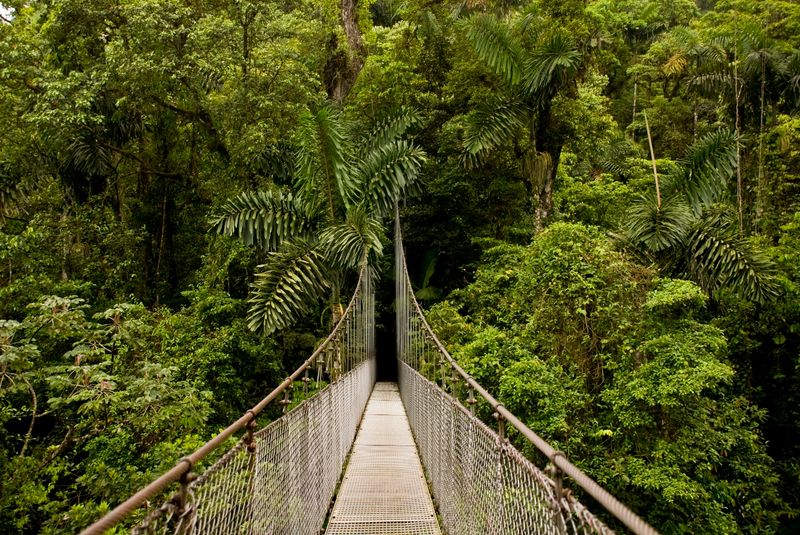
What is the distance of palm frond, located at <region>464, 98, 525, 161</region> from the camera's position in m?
7.61

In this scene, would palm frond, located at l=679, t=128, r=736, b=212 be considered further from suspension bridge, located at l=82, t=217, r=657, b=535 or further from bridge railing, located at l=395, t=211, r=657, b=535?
bridge railing, located at l=395, t=211, r=657, b=535

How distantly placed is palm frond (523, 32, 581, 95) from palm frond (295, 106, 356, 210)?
111 inches

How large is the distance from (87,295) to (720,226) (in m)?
8.76

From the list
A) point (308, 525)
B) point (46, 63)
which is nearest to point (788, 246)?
point (308, 525)

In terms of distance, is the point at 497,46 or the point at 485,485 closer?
the point at 485,485

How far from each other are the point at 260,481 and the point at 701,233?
591cm

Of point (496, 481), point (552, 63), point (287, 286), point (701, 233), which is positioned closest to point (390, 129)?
point (552, 63)

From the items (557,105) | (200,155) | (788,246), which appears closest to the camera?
(788,246)

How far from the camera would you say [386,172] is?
24.3 feet

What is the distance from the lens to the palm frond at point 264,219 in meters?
6.65

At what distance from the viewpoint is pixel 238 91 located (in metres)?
6.82

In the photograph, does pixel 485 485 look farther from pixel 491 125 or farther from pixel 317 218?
pixel 491 125

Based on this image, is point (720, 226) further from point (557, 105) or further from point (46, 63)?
point (46, 63)

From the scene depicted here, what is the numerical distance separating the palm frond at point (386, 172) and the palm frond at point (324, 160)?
0.98 ft
